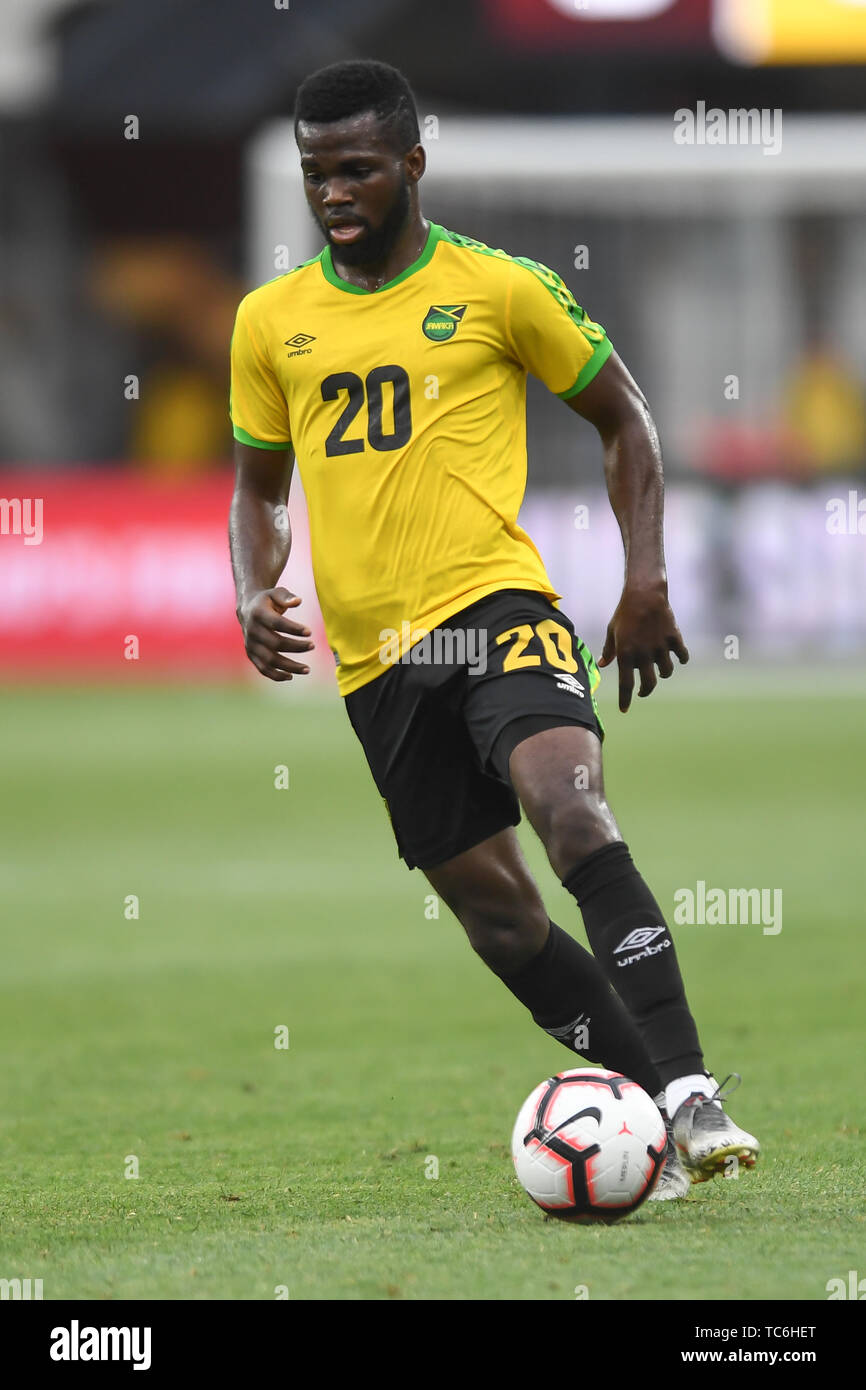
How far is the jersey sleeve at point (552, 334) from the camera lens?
16.0 feet

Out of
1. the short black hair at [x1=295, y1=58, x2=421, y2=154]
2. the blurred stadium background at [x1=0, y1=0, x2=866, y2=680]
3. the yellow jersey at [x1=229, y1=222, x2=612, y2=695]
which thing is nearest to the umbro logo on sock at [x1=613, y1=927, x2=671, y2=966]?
the yellow jersey at [x1=229, y1=222, x2=612, y2=695]

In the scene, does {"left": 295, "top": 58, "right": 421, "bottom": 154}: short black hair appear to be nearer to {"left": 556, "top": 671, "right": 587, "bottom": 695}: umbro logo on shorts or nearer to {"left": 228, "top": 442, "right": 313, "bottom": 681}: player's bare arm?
{"left": 228, "top": 442, "right": 313, "bottom": 681}: player's bare arm

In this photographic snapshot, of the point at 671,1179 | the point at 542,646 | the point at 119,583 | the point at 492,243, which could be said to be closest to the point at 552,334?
the point at 542,646

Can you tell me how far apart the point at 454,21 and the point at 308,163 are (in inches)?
848

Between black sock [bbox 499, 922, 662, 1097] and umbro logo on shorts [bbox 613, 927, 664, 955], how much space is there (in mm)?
500

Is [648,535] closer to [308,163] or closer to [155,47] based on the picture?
[308,163]

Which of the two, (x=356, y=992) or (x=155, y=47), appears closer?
(x=356, y=992)

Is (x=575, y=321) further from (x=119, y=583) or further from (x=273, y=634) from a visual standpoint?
(x=119, y=583)

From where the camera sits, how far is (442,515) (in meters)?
4.89

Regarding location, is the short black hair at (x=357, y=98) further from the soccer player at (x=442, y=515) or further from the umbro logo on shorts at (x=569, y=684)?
the umbro logo on shorts at (x=569, y=684)

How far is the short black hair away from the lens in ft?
15.9

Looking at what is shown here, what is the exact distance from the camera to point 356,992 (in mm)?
8359
